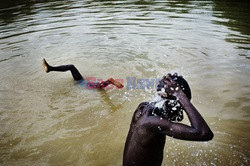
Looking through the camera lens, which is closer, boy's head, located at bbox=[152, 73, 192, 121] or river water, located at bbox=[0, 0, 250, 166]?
boy's head, located at bbox=[152, 73, 192, 121]

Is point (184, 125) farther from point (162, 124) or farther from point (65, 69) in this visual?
point (65, 69)

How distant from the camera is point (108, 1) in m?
14.8

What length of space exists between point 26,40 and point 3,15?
556 cm

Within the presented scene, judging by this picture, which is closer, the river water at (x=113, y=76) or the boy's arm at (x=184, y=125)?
the boy's arm at (x=184, y=125)

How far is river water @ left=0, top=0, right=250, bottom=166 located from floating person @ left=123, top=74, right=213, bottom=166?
0.93 metres

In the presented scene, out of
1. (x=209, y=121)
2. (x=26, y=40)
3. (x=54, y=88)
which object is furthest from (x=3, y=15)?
(x=209, y=121)

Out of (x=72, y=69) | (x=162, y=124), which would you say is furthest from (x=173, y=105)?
(x=72, y=69)

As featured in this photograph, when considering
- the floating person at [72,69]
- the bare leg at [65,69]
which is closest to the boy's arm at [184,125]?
the floating person at [72,69]

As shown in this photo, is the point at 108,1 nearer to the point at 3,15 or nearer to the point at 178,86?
the point at 3,15

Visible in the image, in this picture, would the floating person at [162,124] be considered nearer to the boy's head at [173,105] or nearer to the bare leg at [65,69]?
the boy's head at [173,105]

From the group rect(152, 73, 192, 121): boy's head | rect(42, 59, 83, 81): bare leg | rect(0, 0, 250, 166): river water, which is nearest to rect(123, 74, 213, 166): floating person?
rect(152, 73, 192, 121): boy's head

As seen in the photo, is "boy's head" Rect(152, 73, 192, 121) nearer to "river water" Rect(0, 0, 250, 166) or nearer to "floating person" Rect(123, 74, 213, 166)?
"floating person" Rect(123, 74, 213, 166)

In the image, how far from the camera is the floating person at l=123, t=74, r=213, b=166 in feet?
5.51

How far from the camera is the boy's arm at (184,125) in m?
1.65
